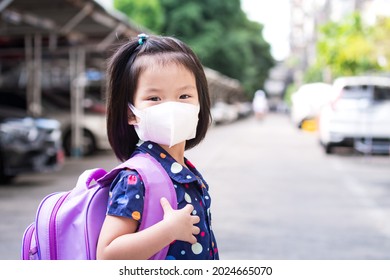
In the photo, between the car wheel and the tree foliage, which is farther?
the tree foliage

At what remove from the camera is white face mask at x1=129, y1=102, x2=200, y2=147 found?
1675 millimetres

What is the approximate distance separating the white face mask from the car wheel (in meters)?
12.8

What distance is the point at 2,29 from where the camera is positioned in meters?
13.6

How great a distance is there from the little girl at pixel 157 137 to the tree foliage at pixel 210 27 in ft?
114

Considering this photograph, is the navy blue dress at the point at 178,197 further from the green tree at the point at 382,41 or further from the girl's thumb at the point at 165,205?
the green tree at the point at 382,41

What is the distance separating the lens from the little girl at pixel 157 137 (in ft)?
5.12

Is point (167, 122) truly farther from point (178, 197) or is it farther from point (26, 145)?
point (26, 145)

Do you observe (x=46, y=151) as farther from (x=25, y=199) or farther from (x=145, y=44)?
(x=145, y=44)

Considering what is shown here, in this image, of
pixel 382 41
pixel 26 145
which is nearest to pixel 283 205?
pixel 26 145

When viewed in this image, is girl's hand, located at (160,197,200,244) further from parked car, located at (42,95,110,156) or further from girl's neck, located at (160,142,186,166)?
parked car, located at (42,95,110,156)

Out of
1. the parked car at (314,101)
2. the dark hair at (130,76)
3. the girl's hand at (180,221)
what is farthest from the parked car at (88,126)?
the girl's hand at (180,221)

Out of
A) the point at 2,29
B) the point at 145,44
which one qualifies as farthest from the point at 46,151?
the point at 145,44

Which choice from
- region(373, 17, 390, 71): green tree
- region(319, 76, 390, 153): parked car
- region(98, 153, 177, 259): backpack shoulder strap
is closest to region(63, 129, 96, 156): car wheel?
region(319, 76, 390, 153): parked car

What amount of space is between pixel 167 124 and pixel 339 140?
1381 centimetres
